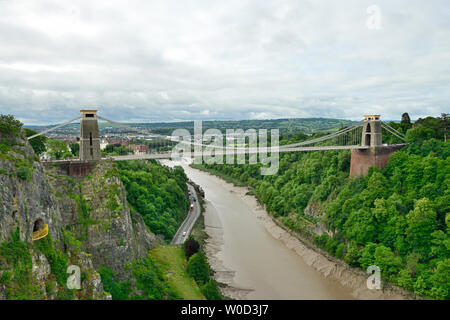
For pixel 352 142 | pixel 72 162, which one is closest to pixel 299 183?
pixel 352 142

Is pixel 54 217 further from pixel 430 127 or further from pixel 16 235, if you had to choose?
pixel 430 127

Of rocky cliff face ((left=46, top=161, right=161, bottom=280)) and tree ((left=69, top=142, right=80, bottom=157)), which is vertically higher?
tree ((left=69, top=142, right=80, bottom=157))

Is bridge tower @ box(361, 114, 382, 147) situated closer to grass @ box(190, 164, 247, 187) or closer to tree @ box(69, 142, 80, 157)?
grass @ box(190, 164, 247, 187)

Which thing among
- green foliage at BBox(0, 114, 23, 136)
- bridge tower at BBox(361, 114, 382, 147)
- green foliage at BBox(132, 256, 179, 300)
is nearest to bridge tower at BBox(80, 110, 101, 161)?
green foliage at BBox(0, 114, 23, 136)

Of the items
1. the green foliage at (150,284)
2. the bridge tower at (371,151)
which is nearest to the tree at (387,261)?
the bridge tower at (371,151)

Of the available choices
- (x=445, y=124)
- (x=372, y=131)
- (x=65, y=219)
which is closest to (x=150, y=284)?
(x=65, y=219)

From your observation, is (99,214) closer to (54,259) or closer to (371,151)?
(54,259)
